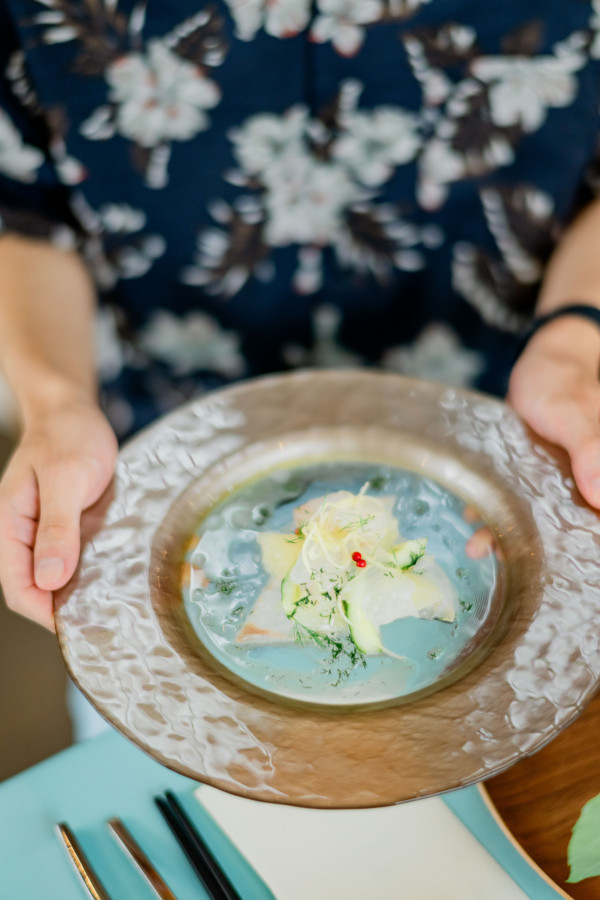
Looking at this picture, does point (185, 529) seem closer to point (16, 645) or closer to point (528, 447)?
point (528, 447)

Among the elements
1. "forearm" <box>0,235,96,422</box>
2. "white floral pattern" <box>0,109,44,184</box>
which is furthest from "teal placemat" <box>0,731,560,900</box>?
"white floral pattern" <box>0,109,44,184</box>

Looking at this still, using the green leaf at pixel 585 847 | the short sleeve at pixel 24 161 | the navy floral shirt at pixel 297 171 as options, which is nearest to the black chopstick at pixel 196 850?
the green leaf at pixel 585 847

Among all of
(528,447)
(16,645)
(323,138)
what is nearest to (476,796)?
(528,447)

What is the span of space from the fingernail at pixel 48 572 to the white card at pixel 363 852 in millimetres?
211

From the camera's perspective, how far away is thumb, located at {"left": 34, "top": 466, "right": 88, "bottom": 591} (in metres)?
0.57

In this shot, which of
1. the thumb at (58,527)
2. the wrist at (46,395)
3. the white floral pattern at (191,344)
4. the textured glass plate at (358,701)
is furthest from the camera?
the white floral pattern at (191,344)

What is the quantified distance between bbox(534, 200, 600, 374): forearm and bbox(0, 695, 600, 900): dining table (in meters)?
0.39

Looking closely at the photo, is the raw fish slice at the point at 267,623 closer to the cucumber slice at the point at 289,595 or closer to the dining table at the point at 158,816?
the cucumber slice at the point at 289,595

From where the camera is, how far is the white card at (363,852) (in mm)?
539

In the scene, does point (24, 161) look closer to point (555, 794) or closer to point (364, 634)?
point (364, 634)

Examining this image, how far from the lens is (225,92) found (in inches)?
31.9

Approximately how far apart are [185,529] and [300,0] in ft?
1.84

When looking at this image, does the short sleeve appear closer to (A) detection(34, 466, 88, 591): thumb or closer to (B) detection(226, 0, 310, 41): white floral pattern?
(B) detection(226, 0, 310, 41): white floral pattern

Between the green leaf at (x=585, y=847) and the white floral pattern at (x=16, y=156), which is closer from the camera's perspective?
the green leaf at (x=585, y=847)
